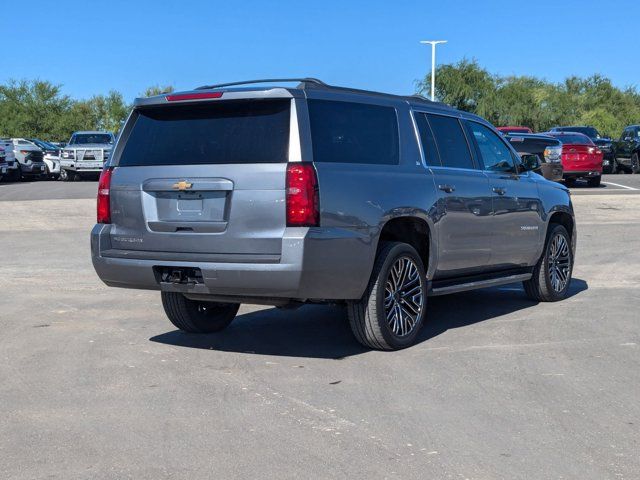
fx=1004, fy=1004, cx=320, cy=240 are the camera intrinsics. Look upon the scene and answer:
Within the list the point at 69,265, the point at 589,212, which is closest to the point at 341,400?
the point at 69,265

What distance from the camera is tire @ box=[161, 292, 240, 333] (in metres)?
8.04

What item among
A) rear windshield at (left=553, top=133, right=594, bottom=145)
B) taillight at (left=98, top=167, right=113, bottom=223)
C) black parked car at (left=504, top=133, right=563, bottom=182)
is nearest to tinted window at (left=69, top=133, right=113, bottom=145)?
rear windshield at (left=553, top=133, right=594, bottom=145)

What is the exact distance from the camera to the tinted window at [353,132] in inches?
274

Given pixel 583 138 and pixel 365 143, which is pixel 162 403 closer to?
pixel 365 143

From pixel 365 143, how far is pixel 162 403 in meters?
2.54

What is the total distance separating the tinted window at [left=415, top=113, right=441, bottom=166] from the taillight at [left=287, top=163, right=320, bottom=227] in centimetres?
165

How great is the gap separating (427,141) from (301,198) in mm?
1883

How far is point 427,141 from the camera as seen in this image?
319 inches

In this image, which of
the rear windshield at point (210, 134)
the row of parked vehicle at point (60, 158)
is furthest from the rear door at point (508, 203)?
the row of parked vehicle at point (60, 158)

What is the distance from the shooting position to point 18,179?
38219 millimetres

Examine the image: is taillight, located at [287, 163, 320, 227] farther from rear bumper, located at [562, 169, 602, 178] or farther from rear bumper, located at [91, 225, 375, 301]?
rear bumper, located at [562, 169, 602, 178]

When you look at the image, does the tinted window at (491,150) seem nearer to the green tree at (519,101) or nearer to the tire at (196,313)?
the tire at (196,313)

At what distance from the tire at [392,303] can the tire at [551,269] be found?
7.62 ft

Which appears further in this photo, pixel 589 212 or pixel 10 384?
pixel 589 212
